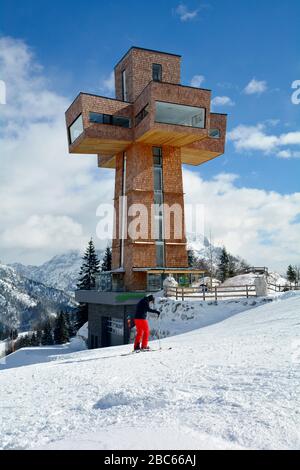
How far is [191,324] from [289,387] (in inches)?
717

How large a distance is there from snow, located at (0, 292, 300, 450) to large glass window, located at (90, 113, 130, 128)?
89.7ft

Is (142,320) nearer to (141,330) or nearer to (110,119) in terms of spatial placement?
(141,330)

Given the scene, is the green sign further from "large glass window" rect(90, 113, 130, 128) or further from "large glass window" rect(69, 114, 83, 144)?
"large glass window" rect(90, 113, 130, 128)

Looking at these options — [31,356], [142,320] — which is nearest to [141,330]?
[142,320]

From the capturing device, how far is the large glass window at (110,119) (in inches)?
1369

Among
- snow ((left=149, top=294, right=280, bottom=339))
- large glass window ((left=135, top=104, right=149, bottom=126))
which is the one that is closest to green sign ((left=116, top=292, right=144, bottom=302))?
snow ((left=149, top=294, right=280, bottom=339))

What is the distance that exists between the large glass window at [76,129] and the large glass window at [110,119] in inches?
47.0

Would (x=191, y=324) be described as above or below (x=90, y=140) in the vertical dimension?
below

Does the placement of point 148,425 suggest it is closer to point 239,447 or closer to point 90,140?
point 239,447

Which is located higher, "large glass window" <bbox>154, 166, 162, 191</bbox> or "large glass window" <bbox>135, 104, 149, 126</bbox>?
"large glass window" <bbox>135, 104, 149, 126</bbox>

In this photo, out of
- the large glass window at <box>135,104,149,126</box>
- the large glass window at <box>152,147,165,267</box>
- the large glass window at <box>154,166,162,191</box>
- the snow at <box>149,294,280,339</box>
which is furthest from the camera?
the large glass window at <box>154,166,162,191</box>

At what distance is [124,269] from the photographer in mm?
36250

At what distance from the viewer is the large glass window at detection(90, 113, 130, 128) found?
3478cm
